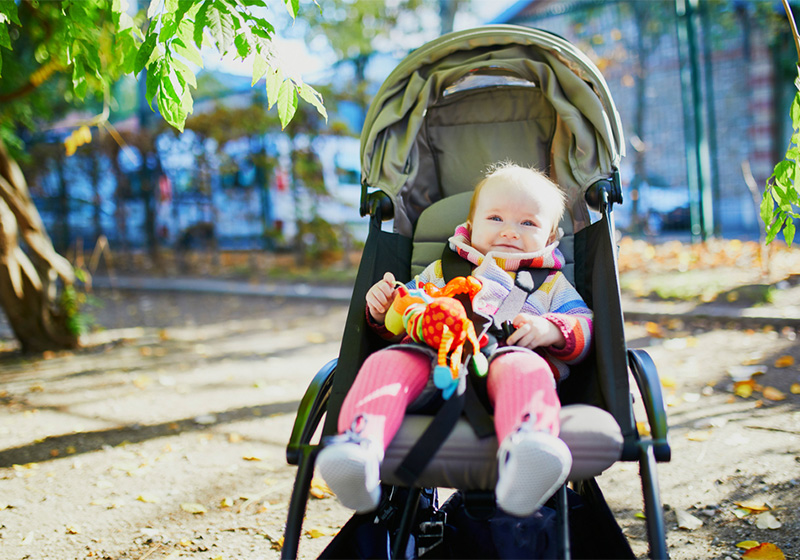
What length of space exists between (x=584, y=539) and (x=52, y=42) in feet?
15.7

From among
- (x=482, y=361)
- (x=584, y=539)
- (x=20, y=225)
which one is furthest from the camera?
(x=20, y=225)

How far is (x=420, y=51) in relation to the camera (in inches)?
109

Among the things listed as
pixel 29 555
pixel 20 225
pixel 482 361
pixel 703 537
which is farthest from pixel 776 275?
pixel 20 225

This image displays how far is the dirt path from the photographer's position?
256cm

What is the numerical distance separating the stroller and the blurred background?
18.8 feet

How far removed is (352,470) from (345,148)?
29.2 feet

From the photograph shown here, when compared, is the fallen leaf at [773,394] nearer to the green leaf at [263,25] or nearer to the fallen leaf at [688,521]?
the fallen leaf at [688,521]

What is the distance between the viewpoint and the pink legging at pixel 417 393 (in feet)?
5.53

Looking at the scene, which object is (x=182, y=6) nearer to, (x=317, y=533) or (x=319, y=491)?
(x=317, y=533)

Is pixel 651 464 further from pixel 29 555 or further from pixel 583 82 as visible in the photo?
pixel 29 555

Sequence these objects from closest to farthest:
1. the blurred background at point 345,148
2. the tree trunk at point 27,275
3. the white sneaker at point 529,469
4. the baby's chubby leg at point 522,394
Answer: the white sneaker at point 529,469, the baby's chubby leg at point 522,394, the tree trunk at point 27,275, the blurred background at point 345,148

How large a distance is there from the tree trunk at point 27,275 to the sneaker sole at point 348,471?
4821 mm

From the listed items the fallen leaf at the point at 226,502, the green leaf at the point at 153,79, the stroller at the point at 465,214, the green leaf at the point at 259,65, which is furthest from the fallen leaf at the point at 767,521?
Result: the green leaf at the point at 153,79

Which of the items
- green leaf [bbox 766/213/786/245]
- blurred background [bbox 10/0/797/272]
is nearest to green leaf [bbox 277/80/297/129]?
green leaf [bbox 766/213/786/245]
